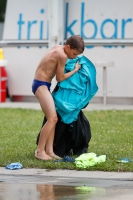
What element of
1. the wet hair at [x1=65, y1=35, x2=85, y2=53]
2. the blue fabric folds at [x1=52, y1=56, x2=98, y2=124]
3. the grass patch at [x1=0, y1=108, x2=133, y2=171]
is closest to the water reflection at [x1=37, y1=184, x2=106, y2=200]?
the grass patch at [x1=0, y1=108, x2=133, y2=171]

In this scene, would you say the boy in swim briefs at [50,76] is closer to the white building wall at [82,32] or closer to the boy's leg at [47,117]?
the boy's leg at [47,117]

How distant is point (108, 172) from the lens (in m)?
8.35

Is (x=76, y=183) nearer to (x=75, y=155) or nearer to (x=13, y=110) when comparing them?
(x=75, y=155)

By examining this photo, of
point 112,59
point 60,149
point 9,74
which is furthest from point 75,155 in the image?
point 9,74

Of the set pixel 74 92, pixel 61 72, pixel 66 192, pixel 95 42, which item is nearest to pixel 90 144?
pixel 74 92

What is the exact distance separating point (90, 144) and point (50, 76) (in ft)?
6.34

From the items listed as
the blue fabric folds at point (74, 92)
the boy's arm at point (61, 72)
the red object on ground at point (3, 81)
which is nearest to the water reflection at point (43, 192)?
the blue fabric folds at point (74, 92)

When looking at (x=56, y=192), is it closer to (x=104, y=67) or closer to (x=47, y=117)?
(x=47, y=117)

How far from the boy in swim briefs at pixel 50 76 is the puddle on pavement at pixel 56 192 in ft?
4.88

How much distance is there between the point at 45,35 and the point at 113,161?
9049 mm

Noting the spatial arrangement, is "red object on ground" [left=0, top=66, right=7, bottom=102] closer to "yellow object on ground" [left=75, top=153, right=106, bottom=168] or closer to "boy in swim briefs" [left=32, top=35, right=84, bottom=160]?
"boy in swim briefs" [left=32, top=35, right=84, bottom=160]

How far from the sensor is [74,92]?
30.1ft

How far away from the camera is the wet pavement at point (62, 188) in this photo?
22.7 feet

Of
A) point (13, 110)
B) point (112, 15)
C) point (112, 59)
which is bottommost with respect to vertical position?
point (13, 110)
